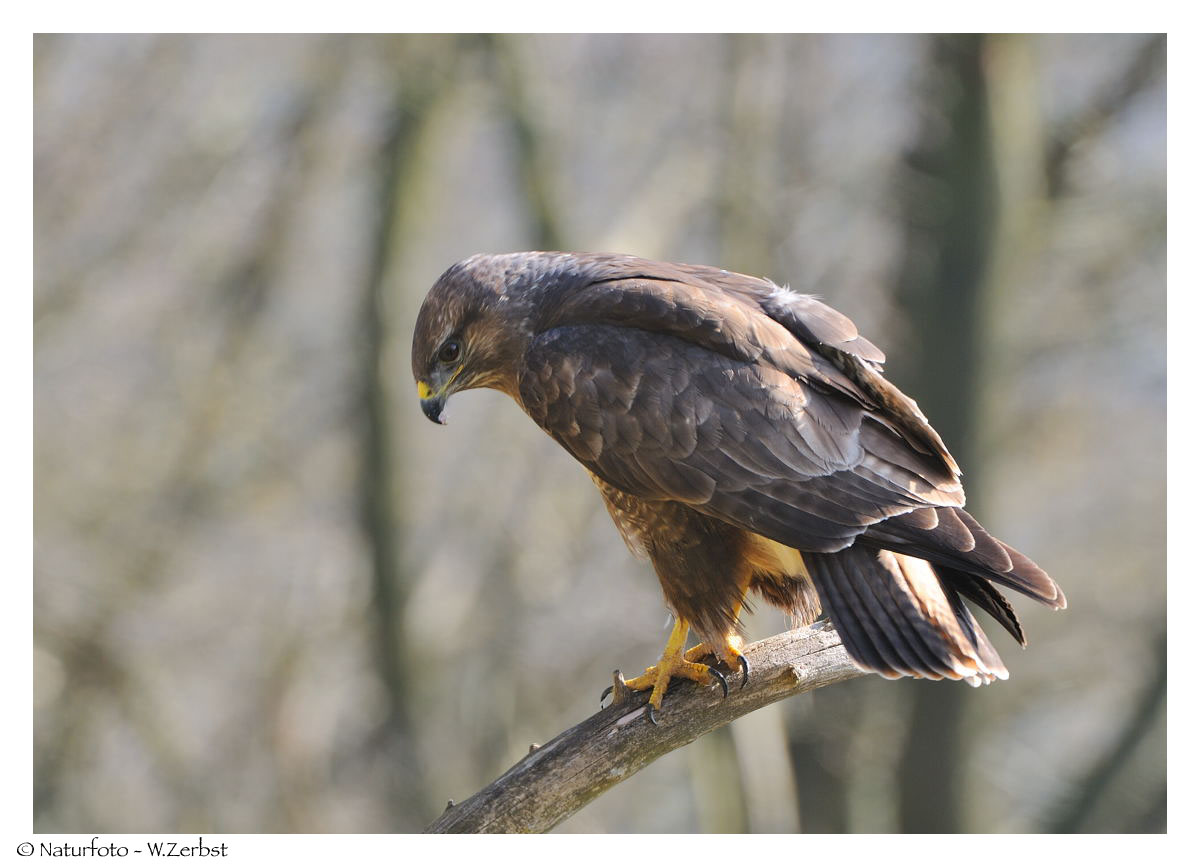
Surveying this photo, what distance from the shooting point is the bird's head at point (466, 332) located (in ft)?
11.9

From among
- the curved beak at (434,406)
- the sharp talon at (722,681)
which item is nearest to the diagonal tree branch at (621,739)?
the sharp talon at (722,681)

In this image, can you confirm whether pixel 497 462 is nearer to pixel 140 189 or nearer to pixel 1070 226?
pixel 140 189

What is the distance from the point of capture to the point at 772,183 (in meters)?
8.39

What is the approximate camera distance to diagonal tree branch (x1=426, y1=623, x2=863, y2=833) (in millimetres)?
3408

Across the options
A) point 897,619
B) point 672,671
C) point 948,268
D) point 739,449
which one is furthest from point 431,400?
point 948,268

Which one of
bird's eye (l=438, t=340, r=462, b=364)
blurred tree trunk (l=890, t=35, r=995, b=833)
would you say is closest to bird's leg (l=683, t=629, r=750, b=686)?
bird's eye (l=438, t=340, r=462, b=364)

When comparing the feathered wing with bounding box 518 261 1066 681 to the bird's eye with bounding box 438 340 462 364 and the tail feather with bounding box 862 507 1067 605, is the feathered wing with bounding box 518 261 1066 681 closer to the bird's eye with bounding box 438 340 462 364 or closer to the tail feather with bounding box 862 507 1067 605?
the tail feather with bounding box 862 507 1067 605

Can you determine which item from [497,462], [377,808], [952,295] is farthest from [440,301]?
[377,808]

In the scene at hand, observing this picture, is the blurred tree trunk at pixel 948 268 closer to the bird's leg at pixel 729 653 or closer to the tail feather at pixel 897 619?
the bird's leg at pixel 729 653

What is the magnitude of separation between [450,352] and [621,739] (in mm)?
1207

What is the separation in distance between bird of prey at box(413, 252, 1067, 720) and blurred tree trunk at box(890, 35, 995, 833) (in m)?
4.13

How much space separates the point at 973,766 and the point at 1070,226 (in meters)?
3.54

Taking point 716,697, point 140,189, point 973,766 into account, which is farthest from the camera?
point 140,189

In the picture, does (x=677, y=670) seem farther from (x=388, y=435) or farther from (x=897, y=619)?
(x=388, y=435)
